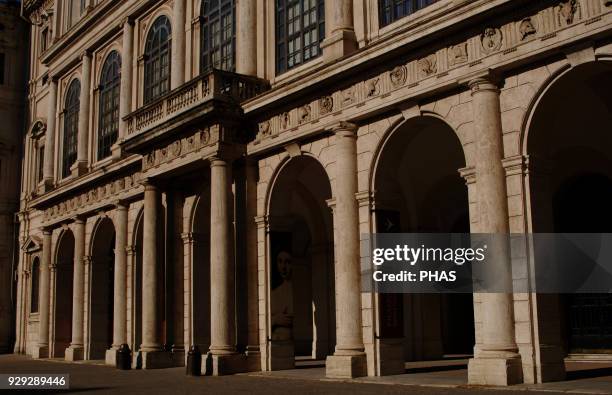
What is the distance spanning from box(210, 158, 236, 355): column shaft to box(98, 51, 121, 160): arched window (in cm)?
1195

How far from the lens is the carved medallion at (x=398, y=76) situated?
1795 centimetres

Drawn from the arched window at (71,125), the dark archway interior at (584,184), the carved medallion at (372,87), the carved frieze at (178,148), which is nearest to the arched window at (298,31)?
the carved frieze at (178,148)

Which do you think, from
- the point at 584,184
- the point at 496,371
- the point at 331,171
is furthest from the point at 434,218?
the point at 496,371

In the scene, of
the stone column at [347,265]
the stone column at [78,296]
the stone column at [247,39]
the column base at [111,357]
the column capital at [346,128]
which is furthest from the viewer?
the stone column at [78,296]

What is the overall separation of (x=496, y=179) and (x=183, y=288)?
14.3 metres

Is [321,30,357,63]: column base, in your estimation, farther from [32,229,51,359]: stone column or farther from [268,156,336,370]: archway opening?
[32,229,51,359]: stone column

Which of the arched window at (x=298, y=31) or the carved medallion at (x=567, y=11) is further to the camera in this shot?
the arched window at (x=298, y=31)

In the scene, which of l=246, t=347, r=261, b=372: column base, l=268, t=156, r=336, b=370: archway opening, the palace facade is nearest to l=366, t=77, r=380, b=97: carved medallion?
the palace facade

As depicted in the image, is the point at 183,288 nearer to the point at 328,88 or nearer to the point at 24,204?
the point at 328,88

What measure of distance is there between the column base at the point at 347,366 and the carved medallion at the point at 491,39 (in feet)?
24.8

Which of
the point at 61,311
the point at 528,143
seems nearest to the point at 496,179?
the point at 528,143

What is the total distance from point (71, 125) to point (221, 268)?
19.0 meters

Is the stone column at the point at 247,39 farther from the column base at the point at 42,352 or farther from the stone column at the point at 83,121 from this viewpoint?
the column base at the point at 42,352

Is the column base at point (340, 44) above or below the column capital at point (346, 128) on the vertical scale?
above
